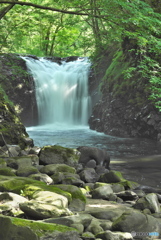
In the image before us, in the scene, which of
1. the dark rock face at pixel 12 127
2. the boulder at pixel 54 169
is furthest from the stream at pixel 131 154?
the dark rock face at pixel 12 127

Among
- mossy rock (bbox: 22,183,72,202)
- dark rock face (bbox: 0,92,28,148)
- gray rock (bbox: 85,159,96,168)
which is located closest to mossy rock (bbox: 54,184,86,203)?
mossy rock (bbox: 22,183,72,202)

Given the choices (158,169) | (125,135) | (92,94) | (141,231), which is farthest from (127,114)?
(141,231)

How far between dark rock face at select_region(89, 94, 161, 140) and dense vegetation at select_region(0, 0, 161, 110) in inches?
26.2

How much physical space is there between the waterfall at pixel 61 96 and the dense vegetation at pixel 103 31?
1995 mm

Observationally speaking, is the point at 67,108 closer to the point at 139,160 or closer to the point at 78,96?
the point at 78,96

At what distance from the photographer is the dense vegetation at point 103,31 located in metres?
5.78

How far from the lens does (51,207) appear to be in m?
3.27

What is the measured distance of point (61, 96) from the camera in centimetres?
2095

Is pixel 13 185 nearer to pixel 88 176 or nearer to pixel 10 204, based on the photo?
pixel 10 204

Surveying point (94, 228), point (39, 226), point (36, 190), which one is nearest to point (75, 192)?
point (36, 190)

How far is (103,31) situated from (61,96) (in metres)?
9.18

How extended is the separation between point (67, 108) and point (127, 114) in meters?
6.28

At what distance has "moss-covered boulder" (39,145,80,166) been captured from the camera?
24.2ft

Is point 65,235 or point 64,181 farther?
point 64,181
